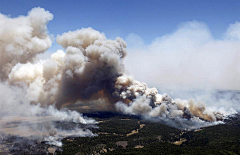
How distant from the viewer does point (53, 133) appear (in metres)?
94.1

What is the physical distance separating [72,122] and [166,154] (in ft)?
A: 196

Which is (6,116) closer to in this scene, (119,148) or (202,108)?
(119,148)

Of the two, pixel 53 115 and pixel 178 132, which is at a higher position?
pixel 53 115

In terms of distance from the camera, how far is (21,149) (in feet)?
250

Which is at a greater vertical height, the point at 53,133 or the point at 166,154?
the point at 53,133

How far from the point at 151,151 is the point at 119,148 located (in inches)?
556

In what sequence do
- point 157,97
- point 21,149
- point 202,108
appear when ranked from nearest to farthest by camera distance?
point 21,149 < point 157,97 < point 202,108

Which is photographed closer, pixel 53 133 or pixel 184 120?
pixel 53 133

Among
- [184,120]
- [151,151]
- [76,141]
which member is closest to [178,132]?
[184,120]

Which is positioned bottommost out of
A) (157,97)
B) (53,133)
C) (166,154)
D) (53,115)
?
(166,154)

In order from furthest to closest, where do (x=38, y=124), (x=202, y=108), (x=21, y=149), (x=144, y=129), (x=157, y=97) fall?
(x=202, y=108) → (x=144, y=129) → (x=157, y=97) → (x=38, y=124) → (x=21, y=149)

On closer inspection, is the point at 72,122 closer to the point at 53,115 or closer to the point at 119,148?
the point at 53,115

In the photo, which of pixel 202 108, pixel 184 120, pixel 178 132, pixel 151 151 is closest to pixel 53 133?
pixel 151 151

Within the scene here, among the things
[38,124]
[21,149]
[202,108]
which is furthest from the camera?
[202,108]
